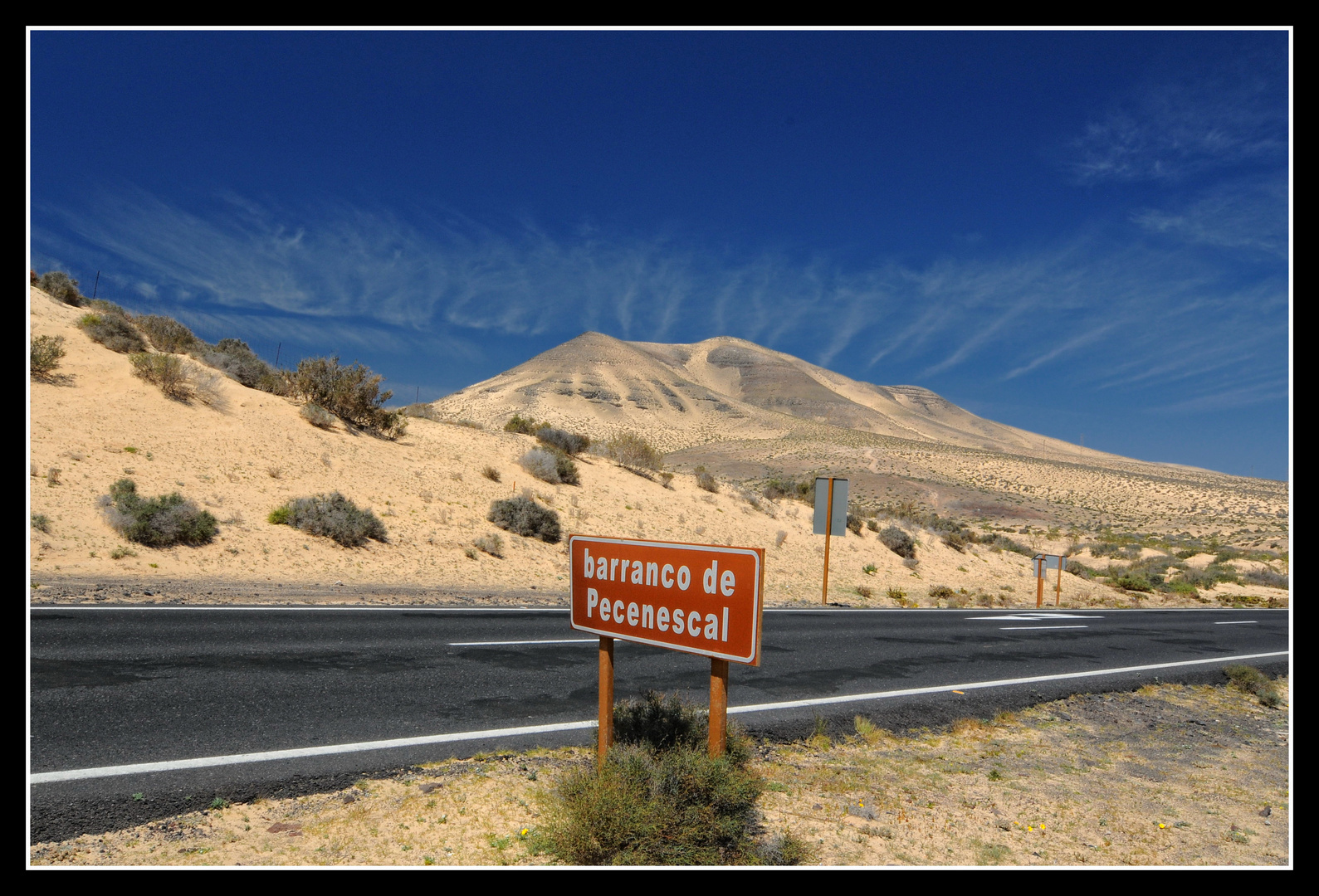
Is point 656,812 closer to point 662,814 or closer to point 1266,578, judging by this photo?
point 662,814

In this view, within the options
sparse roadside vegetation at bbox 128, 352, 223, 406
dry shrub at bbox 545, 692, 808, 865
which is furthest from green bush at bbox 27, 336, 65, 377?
dry shrub at bbox 545, 692, 808, 865

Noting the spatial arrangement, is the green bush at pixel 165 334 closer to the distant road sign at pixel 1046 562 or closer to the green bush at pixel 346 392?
the green bush at pixel 346 392

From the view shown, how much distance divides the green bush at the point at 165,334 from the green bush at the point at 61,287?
264 cm

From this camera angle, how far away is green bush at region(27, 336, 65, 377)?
65.1 ft

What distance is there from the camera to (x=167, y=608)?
10.1 m

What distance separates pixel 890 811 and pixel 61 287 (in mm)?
34718

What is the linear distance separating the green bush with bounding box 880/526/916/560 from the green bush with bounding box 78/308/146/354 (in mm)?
26442

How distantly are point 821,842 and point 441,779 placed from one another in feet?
7.72

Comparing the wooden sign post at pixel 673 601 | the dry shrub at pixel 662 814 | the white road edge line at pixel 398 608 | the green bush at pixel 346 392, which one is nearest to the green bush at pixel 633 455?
the green bush at pixel 346 392

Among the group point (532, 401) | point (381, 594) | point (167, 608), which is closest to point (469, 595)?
point (381, 594)

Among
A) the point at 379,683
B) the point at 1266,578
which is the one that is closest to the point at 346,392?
the point at 379,683

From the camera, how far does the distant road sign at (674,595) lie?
12.3 ft

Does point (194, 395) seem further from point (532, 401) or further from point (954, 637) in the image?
point (532, 401)

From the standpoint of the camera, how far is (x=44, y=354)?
798 inches
